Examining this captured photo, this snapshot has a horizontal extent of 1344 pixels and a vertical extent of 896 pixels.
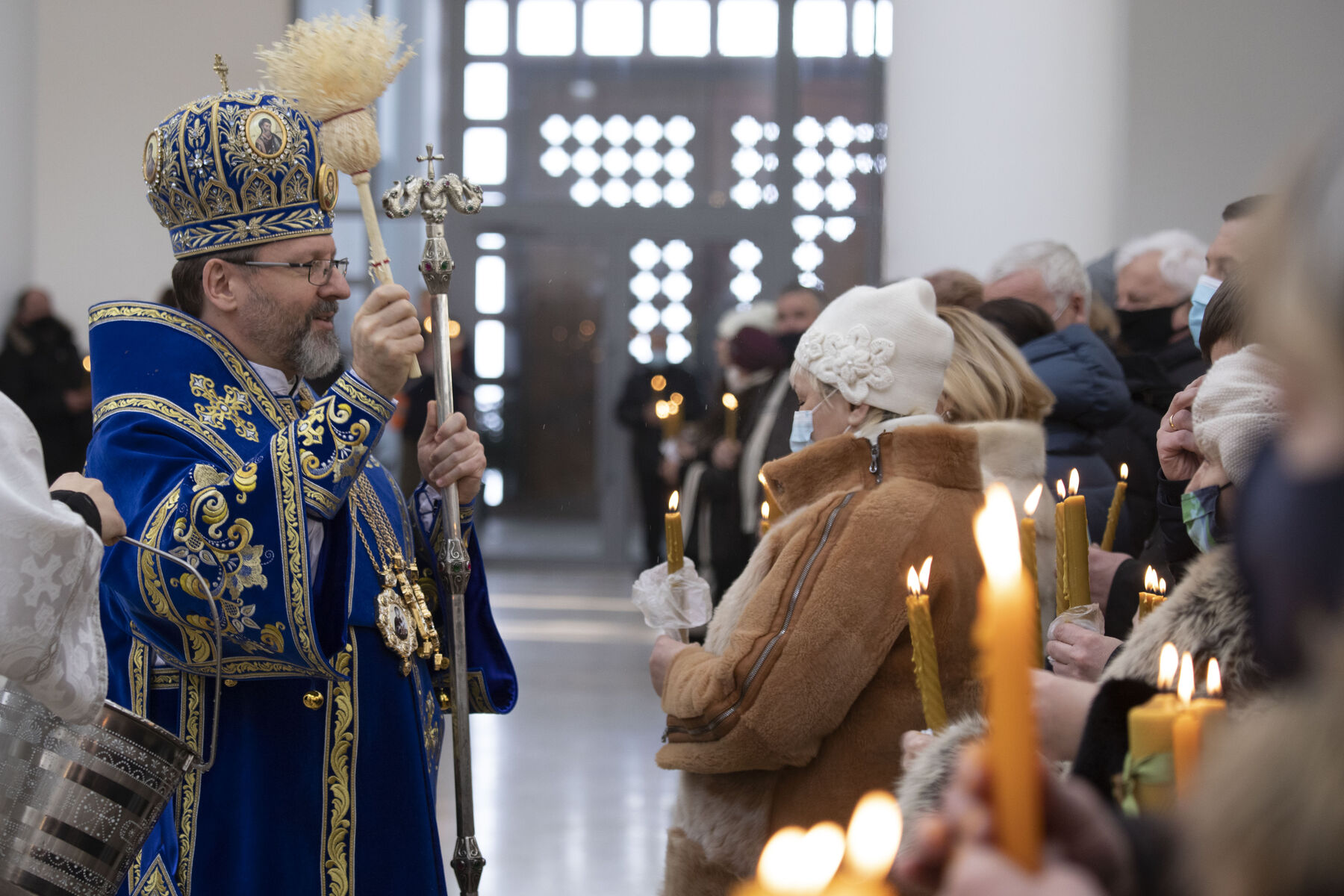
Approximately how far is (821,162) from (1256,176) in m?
4.56

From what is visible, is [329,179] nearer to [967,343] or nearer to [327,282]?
[327,282]

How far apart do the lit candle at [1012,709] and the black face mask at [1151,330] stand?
3543 millimetres

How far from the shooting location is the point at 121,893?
1877 mm

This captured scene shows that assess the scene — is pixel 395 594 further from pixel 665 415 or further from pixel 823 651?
pixel 665 415

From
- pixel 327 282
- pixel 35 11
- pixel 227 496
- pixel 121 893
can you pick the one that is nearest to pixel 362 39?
pixel 327 282

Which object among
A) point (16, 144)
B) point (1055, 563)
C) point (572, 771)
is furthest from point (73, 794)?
point (16, 144)

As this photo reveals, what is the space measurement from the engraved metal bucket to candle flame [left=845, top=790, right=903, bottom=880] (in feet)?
3.46

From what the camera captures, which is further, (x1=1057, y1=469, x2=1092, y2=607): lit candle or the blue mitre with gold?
the blue mitre with gold

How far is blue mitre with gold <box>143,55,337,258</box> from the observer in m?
2.08

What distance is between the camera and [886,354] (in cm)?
217

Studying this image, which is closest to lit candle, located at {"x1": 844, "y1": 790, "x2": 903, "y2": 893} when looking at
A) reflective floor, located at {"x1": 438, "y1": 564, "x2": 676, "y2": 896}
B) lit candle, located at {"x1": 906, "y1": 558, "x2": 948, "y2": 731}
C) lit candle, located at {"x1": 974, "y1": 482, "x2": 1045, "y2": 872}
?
lit candle, located at {"x1": 974, "y1": 482, "x2": 1045, "y2": 872}

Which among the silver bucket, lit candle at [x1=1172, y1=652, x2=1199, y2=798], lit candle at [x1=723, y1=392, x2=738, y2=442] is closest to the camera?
lit candle at [x1=1172, y1=652, x2=1199, y2=798]

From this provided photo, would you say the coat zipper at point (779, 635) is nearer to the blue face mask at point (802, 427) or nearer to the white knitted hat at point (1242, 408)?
the blue face mask at point (802, 427)

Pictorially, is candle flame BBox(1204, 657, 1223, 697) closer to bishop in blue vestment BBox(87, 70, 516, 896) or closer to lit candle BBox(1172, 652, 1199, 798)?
lit candle BBox(1172, 652, 1199, 798)
